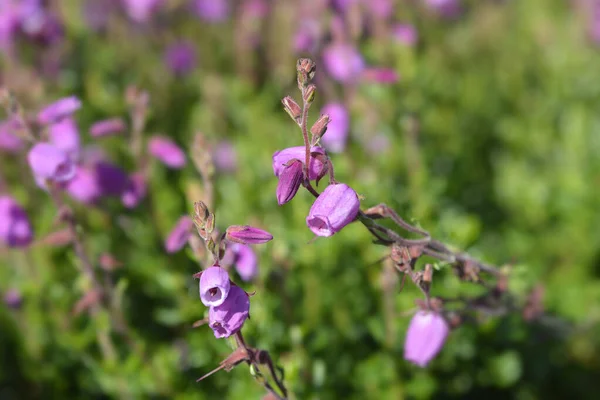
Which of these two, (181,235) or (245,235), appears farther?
(181,235)

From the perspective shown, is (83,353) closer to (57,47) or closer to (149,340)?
(149,340)

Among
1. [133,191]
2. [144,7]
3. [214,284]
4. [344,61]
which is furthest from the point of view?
[144,7]

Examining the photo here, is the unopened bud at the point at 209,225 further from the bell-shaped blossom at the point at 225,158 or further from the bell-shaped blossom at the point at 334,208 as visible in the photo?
the bell-shaped blossom at the point at 225,158

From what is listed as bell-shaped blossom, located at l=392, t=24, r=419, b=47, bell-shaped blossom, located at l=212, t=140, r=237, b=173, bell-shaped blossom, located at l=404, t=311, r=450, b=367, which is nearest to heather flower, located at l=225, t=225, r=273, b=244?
bell-shaped blossom, located at l=404, t=311, r=450, b=367

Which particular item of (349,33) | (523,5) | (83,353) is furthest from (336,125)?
(523,5)

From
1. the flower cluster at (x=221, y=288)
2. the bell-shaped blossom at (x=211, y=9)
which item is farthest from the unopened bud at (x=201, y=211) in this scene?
the bell-shaped blossom at (x=211, y=9)

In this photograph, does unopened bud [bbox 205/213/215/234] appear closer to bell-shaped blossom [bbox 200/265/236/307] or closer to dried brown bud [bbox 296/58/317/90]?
bell-shaped blossom [bbox 200/265/236/307]

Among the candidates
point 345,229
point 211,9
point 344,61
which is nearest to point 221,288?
point 345,229

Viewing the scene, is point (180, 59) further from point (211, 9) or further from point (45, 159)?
point (45, 159)
